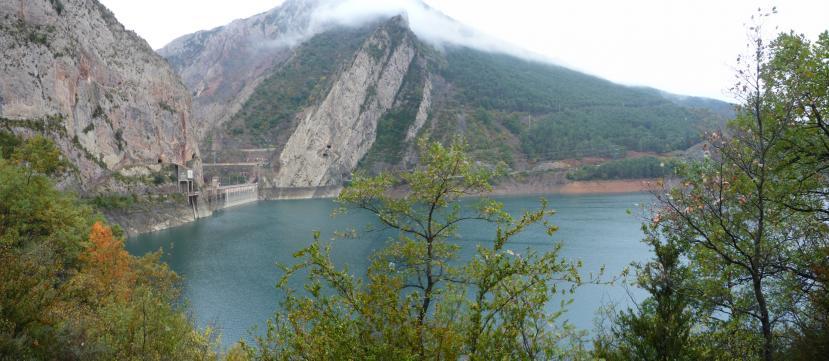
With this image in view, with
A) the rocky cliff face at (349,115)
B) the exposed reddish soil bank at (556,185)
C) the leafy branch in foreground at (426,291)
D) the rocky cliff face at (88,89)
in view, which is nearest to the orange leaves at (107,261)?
the leafy branch in foreground at (426,291)

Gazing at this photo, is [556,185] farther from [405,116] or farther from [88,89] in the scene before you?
[88,89]

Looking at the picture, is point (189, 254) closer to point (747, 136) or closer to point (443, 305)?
point (443, 305)

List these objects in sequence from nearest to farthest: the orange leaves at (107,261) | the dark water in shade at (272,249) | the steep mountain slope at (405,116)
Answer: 1. the orange leaves at (107,261)
2. the dark water in shade at (272,249)
3. the steep mountain slope at (405,116)

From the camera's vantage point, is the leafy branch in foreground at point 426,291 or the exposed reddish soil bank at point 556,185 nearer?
the leafy branch in foreground at point 426,291

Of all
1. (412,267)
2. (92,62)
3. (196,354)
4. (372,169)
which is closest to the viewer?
(412,267)

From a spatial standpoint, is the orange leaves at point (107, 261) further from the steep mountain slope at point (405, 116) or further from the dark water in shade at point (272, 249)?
the steep mountain slope at point (405, 116)

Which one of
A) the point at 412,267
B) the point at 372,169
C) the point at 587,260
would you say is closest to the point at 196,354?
the point at 412,267

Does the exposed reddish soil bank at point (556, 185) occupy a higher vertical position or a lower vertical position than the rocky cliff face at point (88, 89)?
lower
